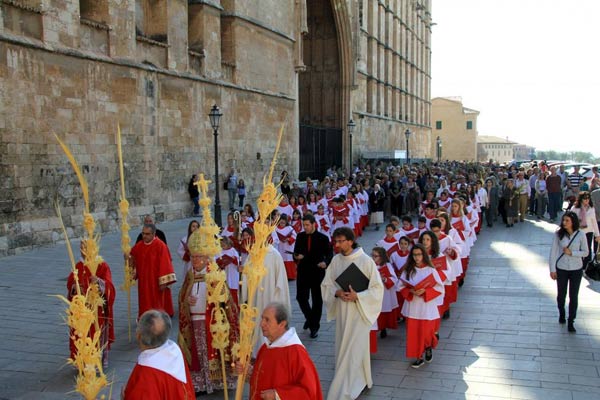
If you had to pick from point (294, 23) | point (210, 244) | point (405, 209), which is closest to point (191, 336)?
point (210, 244)

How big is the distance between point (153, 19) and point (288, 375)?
17.2m

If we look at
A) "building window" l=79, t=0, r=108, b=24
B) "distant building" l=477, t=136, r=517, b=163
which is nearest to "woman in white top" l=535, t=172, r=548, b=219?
"building window" l=79, t=0, r=108, b=24

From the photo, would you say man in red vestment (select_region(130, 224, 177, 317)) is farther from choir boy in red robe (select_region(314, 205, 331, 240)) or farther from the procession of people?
choir boy in red robe (select_region(314, 205, 331, 240))

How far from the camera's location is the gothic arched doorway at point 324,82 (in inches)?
1437

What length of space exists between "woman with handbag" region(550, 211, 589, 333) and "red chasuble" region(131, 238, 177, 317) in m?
5.25

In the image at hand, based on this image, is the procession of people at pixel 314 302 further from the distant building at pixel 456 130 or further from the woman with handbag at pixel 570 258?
the distant building at pixel 456 130

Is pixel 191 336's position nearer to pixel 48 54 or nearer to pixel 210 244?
pixel 210 244

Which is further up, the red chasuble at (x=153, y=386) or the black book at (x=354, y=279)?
the black book at (x=354, y=279)

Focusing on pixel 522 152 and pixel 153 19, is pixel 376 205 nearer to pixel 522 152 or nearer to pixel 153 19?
pixel 153 19

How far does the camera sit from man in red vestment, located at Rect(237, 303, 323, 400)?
12.2 ft

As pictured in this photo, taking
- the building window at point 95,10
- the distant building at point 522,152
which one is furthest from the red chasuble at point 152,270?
the distant building at point 522,152

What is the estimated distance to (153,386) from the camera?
351 cm

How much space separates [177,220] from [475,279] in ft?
36.3

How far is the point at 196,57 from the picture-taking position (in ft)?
67.5
